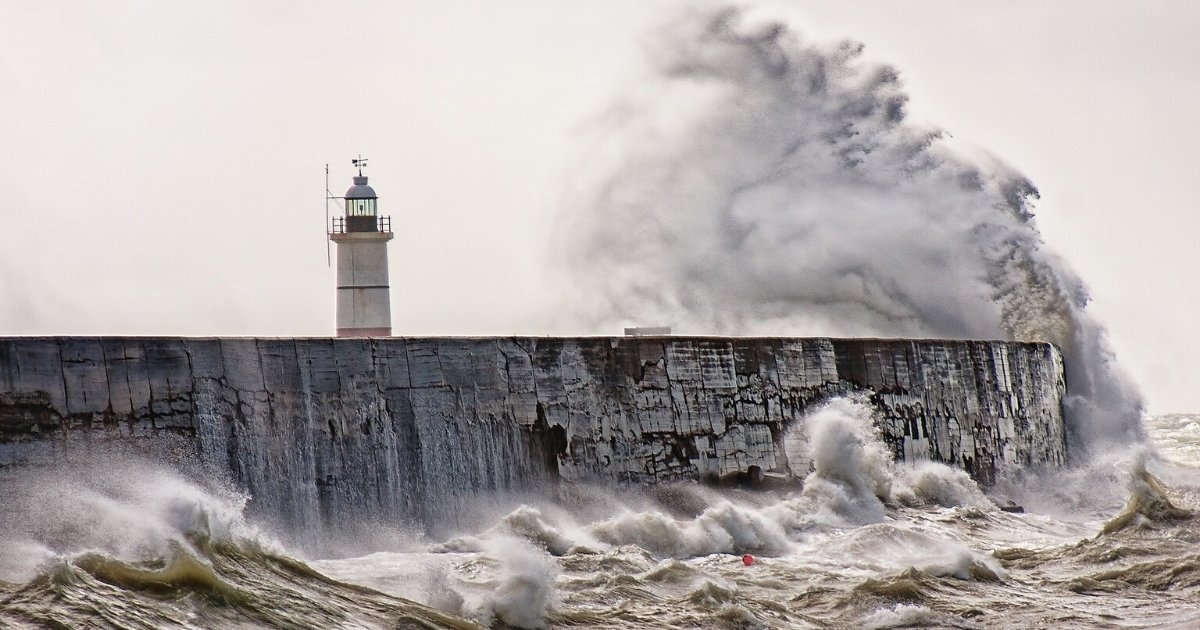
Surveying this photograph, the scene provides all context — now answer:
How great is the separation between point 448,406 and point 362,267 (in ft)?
38.2

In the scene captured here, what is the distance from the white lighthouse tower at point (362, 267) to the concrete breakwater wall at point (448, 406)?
8.89m

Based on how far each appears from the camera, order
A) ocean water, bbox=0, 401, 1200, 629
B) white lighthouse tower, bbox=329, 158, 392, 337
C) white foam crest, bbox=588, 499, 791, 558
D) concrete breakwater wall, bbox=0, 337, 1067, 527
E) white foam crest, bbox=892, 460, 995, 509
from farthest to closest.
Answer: white lighthouse tower, bbox=329, 158, 392, 337
white foam crest, bbox=892, 460, 995, 509
white foam crest, bbox=588, 499, 791, 558
concrete breakwater wall, bbox=0, 337, 1067, 527
ocean water, bbox=0, 401, 1200, 629

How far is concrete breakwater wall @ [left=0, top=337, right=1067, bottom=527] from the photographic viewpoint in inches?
410

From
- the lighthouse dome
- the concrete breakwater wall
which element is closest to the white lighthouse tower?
the lighthouse dome

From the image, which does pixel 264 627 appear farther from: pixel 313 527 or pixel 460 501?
pixel 460 501

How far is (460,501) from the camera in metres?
12.2

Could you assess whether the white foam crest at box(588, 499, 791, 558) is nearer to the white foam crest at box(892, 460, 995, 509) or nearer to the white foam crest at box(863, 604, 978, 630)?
the white foam crest at box(863, 604, 978, 630)

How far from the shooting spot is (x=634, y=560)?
1180 cm

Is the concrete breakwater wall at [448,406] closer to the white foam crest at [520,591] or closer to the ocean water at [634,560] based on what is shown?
the ocean water at [634,560]

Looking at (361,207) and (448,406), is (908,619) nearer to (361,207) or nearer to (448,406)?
(448,406)

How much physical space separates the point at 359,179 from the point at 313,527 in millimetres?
13986

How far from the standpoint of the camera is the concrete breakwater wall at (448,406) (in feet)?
34.2

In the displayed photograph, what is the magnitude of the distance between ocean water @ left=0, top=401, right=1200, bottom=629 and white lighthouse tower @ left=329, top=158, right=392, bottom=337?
929 centimetres

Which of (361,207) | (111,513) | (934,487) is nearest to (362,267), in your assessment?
(361,207)
